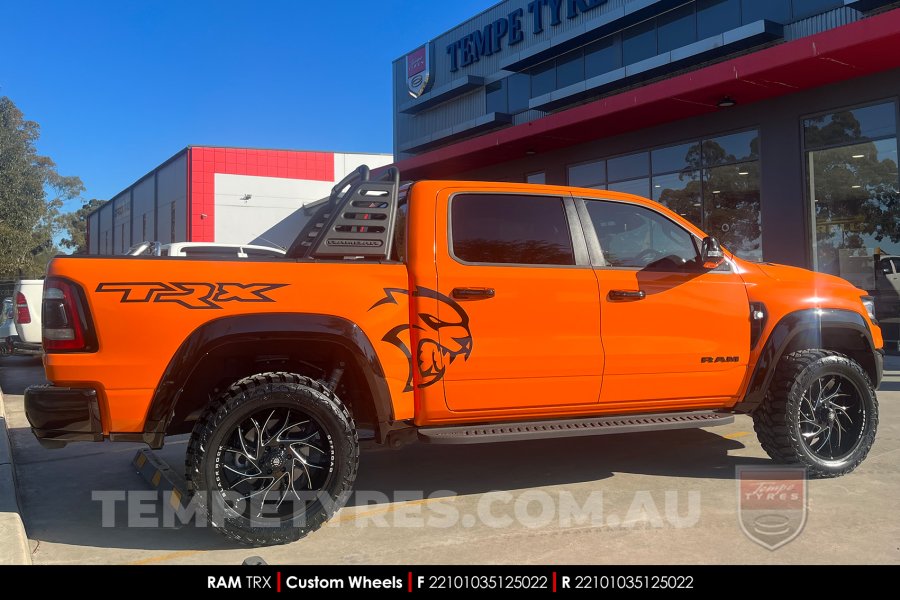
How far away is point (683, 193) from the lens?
15219 mm

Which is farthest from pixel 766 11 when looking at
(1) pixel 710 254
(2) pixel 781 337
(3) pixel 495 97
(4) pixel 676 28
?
(1) pixel 710 254

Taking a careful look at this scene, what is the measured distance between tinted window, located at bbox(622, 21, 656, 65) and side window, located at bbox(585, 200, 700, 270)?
42.8 ft

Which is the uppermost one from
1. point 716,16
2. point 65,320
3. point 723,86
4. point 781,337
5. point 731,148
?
point 716,16

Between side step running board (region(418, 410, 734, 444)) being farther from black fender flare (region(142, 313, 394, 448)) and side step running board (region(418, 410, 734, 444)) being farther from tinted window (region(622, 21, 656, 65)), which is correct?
tinted window (region(622, 21, 656, 65))

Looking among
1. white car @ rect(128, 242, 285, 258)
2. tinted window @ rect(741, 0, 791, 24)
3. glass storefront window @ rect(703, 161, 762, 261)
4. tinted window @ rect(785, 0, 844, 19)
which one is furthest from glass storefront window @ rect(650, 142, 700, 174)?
white car @ rect(128, 242, 285, 258)

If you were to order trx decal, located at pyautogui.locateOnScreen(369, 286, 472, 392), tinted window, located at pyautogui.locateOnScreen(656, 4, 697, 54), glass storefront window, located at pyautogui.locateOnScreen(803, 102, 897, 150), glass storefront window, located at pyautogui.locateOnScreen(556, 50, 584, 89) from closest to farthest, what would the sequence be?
trx decal, located at pyautogui.locateOnScreen(369, 286, 472, 392), glass storefront window, located at pyautogui.locateOnScreen(803, 102, 897, 150), tinted window, located at pyautogui.locateOnScreen(656, 4, 697, 54), glass storefront window, located at pyautogui.locateOnScreen(556, 50, 584, 89)

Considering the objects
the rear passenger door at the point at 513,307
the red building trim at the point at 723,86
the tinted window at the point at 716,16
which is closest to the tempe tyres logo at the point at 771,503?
the rear passenger door at the point at 513,307

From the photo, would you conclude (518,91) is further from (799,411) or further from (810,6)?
(799,411)

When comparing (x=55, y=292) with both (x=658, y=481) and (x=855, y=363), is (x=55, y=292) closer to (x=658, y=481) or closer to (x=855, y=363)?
(x=658, y=481)

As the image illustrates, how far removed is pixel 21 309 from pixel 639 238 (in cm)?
976

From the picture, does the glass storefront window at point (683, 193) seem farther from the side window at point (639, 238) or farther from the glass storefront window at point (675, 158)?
the side window at point (639, 238)

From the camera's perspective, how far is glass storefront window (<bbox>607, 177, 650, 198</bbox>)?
1598 centimetres

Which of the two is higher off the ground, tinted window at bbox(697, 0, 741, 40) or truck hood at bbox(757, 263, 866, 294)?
tinted window at bbox(697, 0, 741, 40)

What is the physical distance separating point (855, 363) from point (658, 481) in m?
1.64
